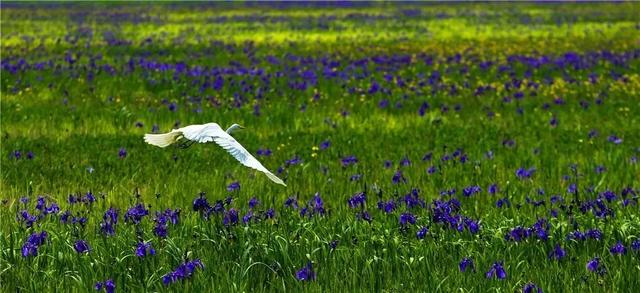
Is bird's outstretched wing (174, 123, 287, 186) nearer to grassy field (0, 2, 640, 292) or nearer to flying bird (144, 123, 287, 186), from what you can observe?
flying bird (144, 123, 287, 186)

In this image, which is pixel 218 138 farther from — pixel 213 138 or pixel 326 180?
pixel 326 180

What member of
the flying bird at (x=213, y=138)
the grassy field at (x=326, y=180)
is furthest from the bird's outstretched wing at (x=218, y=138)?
the grassy field at (x=326, y=180)

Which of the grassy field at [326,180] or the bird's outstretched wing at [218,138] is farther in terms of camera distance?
the grassy field at [326,180]

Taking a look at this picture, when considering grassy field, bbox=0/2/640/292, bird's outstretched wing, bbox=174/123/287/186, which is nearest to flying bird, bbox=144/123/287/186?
bird's outstretched wing, bbox=174/123/287/186

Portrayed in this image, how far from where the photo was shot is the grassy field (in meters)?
4.12

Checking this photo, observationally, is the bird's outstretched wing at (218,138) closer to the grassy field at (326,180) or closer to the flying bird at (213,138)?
the flying bird at (213,138)

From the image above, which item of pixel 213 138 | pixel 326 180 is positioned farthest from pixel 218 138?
pixel 326 180

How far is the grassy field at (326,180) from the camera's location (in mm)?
4125

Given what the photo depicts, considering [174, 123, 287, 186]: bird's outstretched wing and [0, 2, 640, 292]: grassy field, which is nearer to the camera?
[174, 123, 287, 186]: bird's outstretched wing

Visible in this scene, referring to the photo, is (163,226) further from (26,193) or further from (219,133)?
(26,193)

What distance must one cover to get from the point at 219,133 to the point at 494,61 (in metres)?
15.4

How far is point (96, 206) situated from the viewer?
5.62 m

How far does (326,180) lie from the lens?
255 inches

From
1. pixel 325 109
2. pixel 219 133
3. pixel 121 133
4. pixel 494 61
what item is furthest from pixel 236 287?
pixel 494 61
